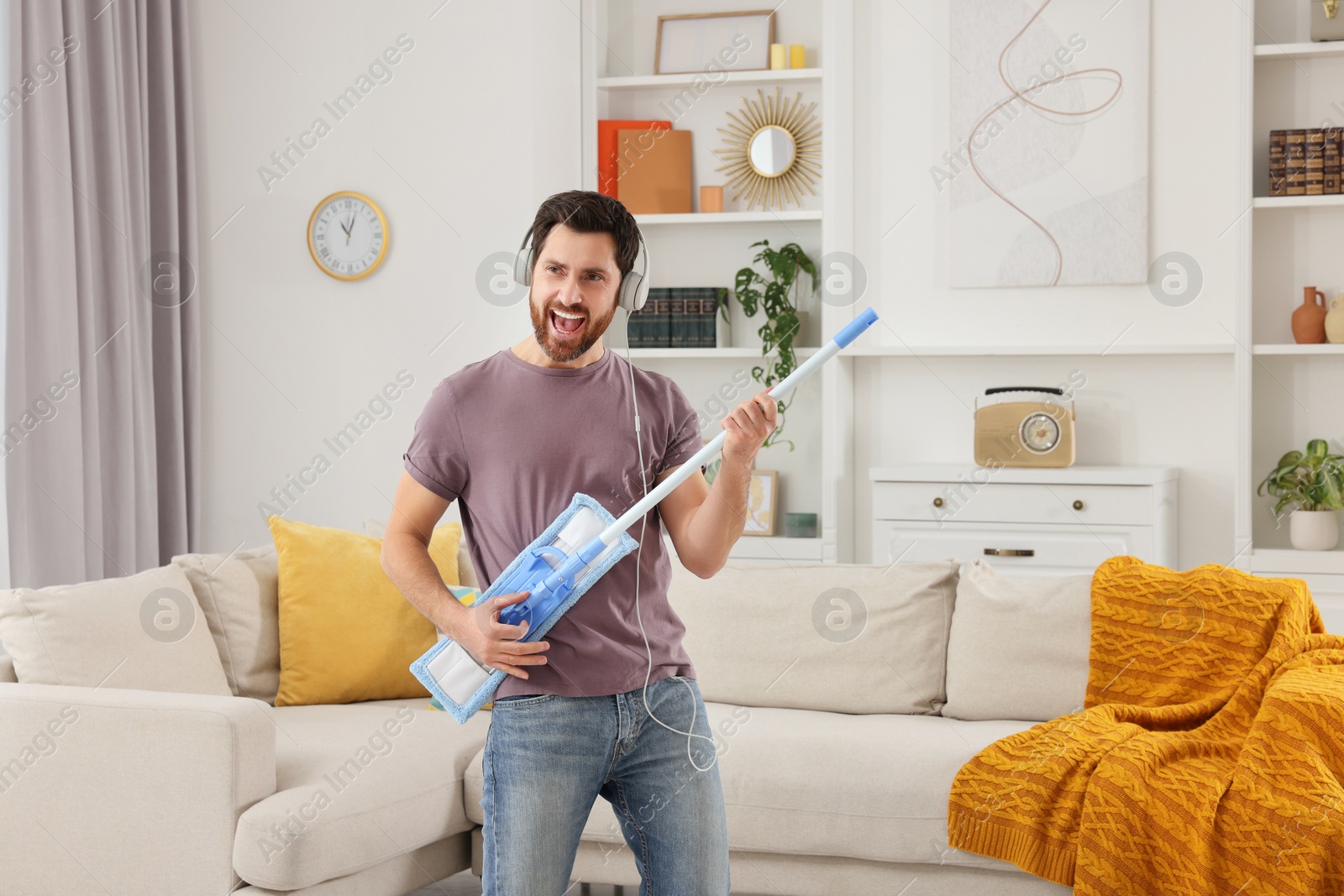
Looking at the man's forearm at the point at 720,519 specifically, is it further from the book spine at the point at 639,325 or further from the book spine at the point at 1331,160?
the book spine at the point at 1331,160

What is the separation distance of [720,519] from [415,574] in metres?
0.36

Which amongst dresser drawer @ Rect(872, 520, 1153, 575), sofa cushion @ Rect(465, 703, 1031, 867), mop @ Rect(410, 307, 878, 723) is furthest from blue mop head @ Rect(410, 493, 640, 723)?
dresser drawer @ Rect(872, 520, 1153, 575)

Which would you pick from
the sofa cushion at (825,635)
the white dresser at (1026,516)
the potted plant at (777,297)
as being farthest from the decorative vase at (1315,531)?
the potted plant at (777,297)

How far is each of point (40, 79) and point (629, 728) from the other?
3203 mm

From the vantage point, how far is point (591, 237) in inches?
53.3

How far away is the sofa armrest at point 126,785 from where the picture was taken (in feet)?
6.91

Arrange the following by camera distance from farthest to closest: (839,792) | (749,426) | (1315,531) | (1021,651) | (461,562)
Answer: (1315,531) → (461,562) → (1021,651) → (839,792) → (749,426)

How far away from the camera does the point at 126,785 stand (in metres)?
2.15

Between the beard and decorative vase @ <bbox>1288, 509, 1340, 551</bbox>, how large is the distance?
10.1 feet

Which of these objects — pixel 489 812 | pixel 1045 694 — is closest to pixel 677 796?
pixel 489 812

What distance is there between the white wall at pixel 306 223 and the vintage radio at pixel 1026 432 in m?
1.66

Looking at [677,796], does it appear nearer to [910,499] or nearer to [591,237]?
[591,237]

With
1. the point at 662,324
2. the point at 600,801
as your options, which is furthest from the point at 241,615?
the point at 662,324

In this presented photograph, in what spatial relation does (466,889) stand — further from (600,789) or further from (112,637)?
(600,789)
